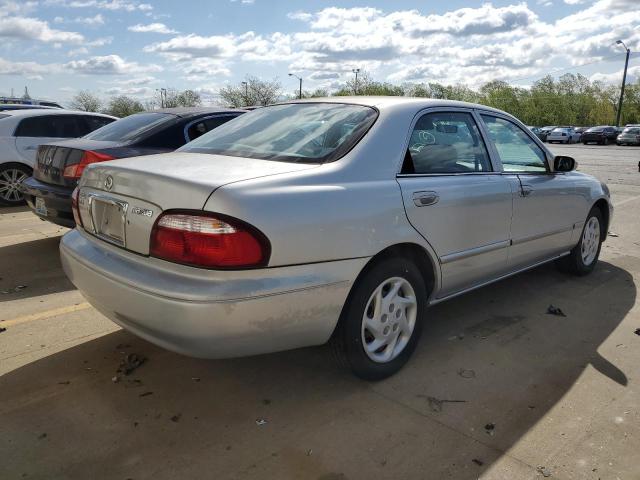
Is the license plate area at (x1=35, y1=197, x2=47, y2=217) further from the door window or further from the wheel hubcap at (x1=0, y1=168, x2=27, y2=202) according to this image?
the door window

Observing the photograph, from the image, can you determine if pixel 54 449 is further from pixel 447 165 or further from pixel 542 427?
pixel 447 165

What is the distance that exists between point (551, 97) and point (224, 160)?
268 feet

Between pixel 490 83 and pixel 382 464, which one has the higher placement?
pixel 490 83

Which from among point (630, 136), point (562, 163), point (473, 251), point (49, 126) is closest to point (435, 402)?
point (473, 251)

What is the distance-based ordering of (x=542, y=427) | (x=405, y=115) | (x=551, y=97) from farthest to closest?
(x=551, y=97)
(x=405, y=115)
(x=542, y=427)

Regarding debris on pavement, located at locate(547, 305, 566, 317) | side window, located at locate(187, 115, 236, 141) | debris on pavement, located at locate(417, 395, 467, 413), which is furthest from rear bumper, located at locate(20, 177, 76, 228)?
debris on pavement, located at locate(547, 305, 566, 317)

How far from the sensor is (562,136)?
4275 centimetres

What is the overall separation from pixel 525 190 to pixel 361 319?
6.10 ft

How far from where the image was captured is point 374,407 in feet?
9.07

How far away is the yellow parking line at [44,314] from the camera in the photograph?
12.3 feet

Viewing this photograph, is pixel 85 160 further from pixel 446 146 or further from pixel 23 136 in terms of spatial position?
pixel 23 136

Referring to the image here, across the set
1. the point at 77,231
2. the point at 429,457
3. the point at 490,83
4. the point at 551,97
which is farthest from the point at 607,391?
the point at 490,83

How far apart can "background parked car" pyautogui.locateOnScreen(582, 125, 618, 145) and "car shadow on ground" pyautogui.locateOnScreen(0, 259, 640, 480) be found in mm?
42832

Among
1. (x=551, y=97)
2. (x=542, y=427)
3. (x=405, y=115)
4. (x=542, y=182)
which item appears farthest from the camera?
(x=551, y=97)
